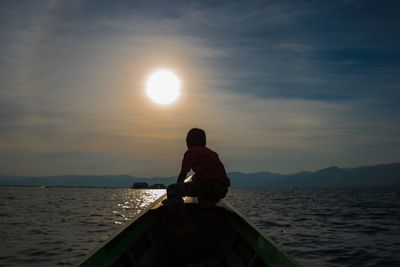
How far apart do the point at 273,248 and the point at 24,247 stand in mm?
10634

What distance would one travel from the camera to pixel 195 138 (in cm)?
673

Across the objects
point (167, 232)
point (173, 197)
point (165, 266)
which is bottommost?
point (165, 266)

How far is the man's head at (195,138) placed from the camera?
6730 mm

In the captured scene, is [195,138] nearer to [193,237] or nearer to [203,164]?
[203,164]

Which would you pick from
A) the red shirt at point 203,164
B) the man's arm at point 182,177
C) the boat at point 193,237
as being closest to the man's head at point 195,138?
the red shirt at point 203,164

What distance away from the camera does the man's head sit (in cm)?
673

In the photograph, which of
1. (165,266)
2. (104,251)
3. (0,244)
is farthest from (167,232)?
(0,244)

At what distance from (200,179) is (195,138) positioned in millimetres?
907

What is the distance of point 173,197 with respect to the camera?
19.8 ft

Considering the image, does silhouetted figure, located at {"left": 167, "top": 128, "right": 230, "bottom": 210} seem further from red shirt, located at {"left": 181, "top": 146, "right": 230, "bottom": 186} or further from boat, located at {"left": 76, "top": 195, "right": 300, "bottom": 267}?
boat, located at {"left": 76, "top": 195, "right": 300, "bottom": 267}

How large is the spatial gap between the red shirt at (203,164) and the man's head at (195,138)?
0.80ft

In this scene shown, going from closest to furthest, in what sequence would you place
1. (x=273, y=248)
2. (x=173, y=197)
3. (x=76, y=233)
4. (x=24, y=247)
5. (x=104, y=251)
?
(x=104, y=251) → (x=273, y=248) → (x=173, y=197) → (x=24, y=247) → (x=76, y=233)

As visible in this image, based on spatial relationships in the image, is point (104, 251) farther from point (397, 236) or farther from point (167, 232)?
point (397, 236)

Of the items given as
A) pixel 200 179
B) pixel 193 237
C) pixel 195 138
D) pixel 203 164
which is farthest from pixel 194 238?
pixel 195 138
